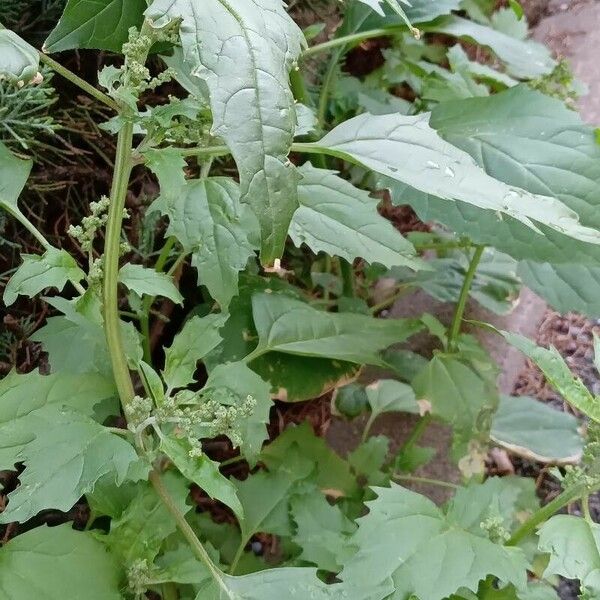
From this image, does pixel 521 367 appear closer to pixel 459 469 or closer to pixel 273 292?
pixel 459 469

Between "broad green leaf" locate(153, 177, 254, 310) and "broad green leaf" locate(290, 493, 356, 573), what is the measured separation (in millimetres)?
342

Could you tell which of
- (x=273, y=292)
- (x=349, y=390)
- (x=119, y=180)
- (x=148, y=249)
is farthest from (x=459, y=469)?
(x=119, y=180)

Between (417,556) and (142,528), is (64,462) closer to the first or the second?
(142,528)

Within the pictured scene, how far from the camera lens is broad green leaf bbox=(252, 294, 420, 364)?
38.6 inches

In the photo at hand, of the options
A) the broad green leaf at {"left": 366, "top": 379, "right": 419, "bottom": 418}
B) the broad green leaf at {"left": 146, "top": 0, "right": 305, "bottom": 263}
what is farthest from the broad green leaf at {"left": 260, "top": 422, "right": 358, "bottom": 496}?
the broad green leaf at {"left": 146, "top": 0, "right": 305, "bottom": 263}

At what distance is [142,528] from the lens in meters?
0.77

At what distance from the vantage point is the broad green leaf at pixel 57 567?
0.69 m

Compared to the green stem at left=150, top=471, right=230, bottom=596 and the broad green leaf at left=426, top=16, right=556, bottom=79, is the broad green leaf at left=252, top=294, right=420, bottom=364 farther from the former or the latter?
the broad green leaf at left=426, top=16, right=556, bottom=79

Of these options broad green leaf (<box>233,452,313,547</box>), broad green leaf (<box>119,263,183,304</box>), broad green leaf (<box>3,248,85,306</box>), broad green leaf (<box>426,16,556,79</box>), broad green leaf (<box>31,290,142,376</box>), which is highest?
broad green leaf (<box>426,16,556,79</box>)

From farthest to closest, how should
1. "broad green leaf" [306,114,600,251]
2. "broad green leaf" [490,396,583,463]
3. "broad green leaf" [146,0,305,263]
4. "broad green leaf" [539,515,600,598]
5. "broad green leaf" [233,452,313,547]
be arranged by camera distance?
"broad green leaf" [490,396,583,463] → "broad green leaf" [233,452,313,547] → "broad green leaf" [539,515,600,598] → "broad green leaf" [306,114,600,251] → "broad green leaf" [146,0,305,263]

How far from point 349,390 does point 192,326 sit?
0.59 m

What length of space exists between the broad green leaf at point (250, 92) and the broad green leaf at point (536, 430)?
920mm

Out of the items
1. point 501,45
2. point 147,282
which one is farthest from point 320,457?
point 501,45

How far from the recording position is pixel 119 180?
0.61 meters
